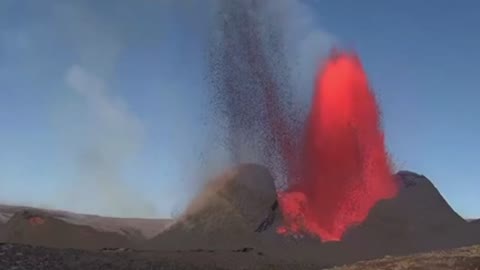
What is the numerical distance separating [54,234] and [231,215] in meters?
12.9

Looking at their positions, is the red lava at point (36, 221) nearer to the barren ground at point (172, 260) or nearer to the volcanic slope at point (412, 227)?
the barren ground at point (172, 260)

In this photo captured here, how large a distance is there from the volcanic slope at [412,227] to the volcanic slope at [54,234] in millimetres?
17156

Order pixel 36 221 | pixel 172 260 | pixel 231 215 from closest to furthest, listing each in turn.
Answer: pixel 172 260, pixel 36 221, pixel 231 215

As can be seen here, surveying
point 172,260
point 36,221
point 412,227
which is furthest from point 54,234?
point 412,227

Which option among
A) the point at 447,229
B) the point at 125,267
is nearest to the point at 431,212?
the point at 447,229

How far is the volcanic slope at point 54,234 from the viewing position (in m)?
47.2

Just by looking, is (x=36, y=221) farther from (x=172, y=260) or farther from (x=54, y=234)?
(x=172, y=260)

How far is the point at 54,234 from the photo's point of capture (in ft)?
157

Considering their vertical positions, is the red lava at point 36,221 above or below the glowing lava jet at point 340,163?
below

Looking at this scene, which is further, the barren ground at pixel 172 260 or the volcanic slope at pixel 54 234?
the volcanic slope at pixel 54 234

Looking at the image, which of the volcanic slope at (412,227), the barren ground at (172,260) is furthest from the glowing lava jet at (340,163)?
the barren ground at (172,260)

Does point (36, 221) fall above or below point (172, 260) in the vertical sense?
above

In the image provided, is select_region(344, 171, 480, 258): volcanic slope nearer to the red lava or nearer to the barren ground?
the barren ground

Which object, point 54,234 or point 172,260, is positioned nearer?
point 172,260
